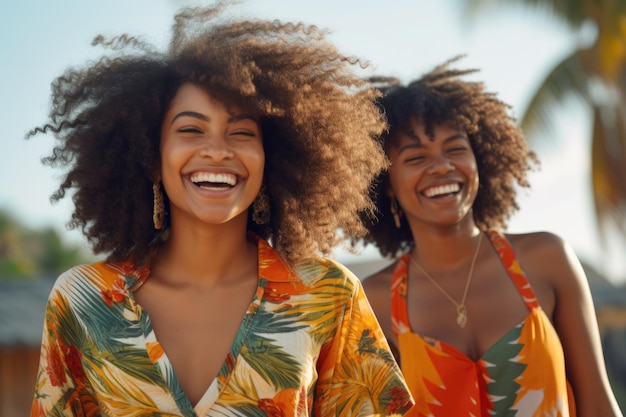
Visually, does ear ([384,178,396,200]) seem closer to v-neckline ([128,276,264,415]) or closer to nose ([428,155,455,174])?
nose ([428,155,455,174])

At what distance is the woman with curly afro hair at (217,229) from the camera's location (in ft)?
11.1

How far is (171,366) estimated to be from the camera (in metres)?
3.34

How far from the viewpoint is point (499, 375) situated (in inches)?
171

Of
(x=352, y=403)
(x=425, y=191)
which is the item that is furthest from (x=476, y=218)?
(x=352, y=403)

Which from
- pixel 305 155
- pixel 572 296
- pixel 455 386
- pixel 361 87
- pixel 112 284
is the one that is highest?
pixel 361 87

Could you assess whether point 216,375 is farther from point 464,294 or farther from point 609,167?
point 609,167

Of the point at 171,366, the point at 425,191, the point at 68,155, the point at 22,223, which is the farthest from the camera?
the point at 22,223

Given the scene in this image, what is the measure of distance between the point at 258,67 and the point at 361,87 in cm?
48

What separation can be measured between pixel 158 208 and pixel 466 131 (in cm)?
190

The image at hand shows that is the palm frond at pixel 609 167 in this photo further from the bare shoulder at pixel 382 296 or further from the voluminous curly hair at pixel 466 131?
the bare shoulder at pixel 382 296

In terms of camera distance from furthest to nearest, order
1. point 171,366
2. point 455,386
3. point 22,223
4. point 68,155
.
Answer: point 22,223
point 455,386
point 68,155
point 171,366

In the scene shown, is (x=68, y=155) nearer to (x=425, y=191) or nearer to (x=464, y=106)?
(x=425, y=191)

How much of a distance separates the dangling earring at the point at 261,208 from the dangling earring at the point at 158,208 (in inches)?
14.1

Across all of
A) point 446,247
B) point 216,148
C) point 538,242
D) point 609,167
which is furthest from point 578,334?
point 609,167
